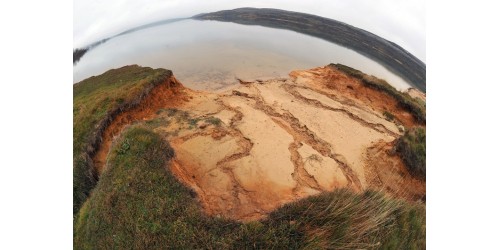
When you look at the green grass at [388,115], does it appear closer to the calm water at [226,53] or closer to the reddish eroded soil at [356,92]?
the reddish eroded soil at [356,92]

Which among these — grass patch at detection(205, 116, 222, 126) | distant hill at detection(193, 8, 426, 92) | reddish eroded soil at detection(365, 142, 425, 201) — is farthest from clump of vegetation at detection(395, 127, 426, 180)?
grass patch at detection(205, 116, 222, 126)

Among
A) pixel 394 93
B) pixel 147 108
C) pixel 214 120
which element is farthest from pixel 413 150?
pixel 147 108

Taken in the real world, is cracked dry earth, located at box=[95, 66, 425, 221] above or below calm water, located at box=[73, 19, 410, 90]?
below

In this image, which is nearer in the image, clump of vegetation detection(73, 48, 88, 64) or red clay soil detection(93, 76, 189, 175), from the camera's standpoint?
red clay soil detection(93, 76, 189, 175)

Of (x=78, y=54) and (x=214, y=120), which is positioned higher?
(x=78, y=54)

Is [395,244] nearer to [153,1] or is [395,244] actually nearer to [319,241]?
[319,241]

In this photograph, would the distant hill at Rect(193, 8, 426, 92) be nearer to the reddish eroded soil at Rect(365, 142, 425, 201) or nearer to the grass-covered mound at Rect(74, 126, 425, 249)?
the reddish eroded soil at Rect(365, 142, 425, 201)

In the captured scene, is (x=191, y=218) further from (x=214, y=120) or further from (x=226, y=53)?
(x=226, y=53)
